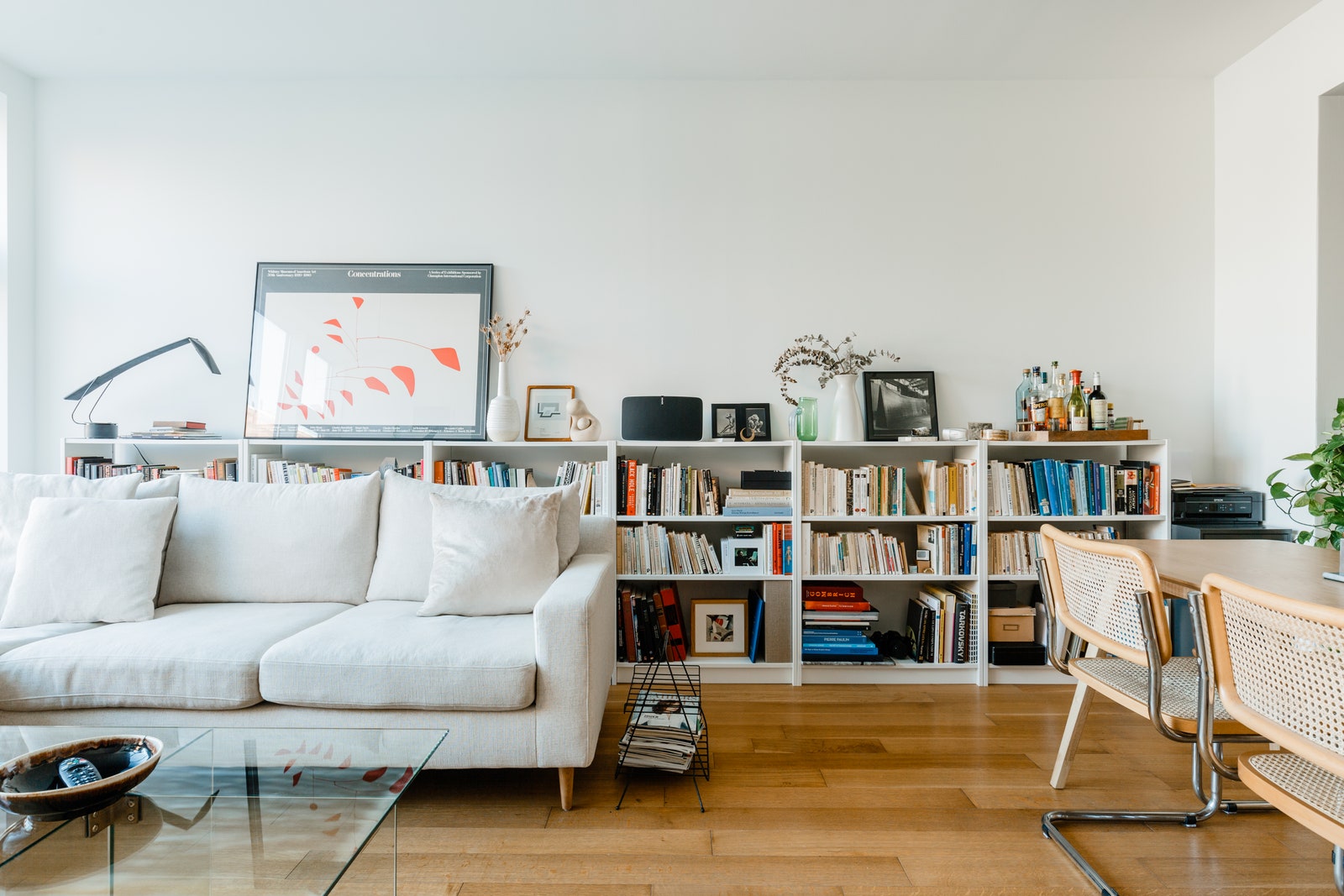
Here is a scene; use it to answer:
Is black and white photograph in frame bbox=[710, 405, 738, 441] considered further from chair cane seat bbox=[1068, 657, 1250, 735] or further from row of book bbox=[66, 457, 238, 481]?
row of book bbox=[66, 457, 238, 481]

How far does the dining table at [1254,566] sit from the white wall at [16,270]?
15.1 ft

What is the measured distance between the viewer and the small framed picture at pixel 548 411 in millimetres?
3420

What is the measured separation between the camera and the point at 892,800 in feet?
6.86

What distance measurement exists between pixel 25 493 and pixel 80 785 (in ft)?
5.73

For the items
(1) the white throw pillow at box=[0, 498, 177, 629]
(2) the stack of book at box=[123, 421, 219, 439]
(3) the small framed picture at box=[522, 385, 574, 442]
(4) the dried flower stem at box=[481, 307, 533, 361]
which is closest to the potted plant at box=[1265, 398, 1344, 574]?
(3) the small framed picture at box=[522, 385, 574, 442]

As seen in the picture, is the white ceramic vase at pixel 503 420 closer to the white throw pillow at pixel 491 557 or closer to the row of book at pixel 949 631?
the white throw pillow at pixel 491 557

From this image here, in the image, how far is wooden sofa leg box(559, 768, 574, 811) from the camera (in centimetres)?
201

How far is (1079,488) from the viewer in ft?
10.4

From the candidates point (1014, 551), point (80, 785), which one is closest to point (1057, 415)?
point (1014, 551)

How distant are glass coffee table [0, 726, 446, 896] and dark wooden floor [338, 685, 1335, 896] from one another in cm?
35

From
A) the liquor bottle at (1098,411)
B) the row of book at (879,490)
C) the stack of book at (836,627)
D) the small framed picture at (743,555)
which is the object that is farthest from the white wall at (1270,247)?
the small framed picture at (743,555)

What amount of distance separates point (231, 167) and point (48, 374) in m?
1.36

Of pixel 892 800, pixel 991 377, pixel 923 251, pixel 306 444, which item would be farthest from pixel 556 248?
pixel 892 800

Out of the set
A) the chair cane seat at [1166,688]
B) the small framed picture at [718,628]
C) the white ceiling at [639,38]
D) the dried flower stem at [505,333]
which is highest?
the white ceiling at [639,38]
